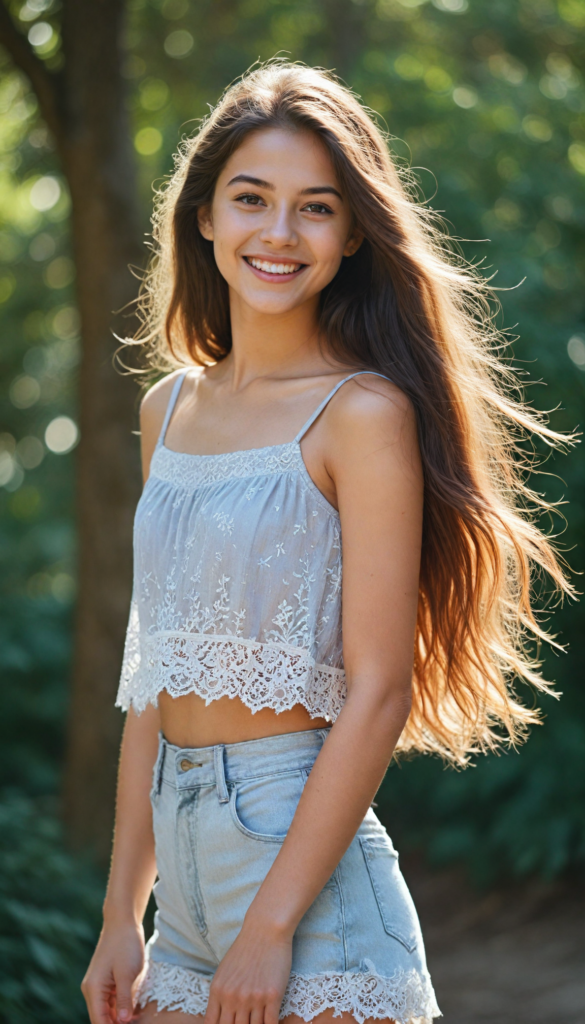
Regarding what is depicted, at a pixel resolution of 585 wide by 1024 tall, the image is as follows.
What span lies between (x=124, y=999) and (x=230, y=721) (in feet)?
1.92

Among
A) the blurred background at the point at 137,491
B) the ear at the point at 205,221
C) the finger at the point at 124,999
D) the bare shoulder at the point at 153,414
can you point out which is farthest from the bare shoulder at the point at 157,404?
the blurred background at the point at 137,491

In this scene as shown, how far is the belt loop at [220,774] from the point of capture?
1668 millimetres

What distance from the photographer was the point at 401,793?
5.27m

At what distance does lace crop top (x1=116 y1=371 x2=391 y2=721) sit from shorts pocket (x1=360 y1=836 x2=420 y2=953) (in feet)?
0.76

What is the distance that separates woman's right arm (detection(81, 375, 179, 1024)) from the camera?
73.7 inches

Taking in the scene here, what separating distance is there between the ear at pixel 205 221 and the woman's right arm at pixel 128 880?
97cm

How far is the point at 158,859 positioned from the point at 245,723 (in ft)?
1.12

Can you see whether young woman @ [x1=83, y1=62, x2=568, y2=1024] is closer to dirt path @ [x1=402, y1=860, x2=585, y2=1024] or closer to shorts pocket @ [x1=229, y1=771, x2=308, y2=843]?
shorts pocket @ [x1=229, y1=771, x2=308, y2=843]

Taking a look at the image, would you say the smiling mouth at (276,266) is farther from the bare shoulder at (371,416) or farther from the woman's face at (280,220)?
the bare shoulder at (371,416)

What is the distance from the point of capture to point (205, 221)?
208 centimetres

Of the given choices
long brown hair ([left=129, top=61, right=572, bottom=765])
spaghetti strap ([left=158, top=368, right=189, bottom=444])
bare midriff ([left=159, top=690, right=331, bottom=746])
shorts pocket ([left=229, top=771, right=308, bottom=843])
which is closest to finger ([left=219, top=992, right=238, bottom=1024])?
shorts pocket ([left=229, top=771, right=308, bottom=843])

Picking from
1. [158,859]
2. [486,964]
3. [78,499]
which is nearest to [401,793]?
[486,964]

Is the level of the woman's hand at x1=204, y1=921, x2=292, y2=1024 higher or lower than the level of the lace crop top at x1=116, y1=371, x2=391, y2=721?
lower

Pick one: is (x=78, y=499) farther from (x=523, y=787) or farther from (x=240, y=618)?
(x=240, y=618)
